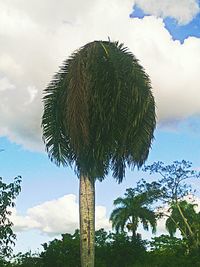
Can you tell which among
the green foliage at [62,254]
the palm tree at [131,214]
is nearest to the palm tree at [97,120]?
the green foliage at [62,254]

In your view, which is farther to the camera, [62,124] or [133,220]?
[133,220]

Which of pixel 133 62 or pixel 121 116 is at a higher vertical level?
pixel 133 62

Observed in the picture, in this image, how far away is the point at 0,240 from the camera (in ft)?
43.9

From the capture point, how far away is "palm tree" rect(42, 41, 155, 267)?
1550 centimetres

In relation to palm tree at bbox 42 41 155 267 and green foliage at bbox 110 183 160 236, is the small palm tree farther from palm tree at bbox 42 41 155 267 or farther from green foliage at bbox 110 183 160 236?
palm tree at bbox 42 41 155 267

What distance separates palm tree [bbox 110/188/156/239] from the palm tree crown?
2474cm

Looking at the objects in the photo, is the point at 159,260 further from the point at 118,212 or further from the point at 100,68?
the point at 118,212

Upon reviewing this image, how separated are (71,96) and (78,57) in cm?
163

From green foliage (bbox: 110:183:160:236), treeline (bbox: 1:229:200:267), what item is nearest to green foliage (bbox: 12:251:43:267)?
treeline (bbox: 1:229:200:267)

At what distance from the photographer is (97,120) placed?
15.6 metres

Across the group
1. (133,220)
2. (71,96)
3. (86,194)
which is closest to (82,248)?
(86,194)

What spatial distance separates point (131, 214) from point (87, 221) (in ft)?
99.8

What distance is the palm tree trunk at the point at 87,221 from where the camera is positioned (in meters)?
15.6

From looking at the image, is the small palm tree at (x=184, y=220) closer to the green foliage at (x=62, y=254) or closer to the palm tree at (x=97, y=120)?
the green foliage at (x=62, y=254)
